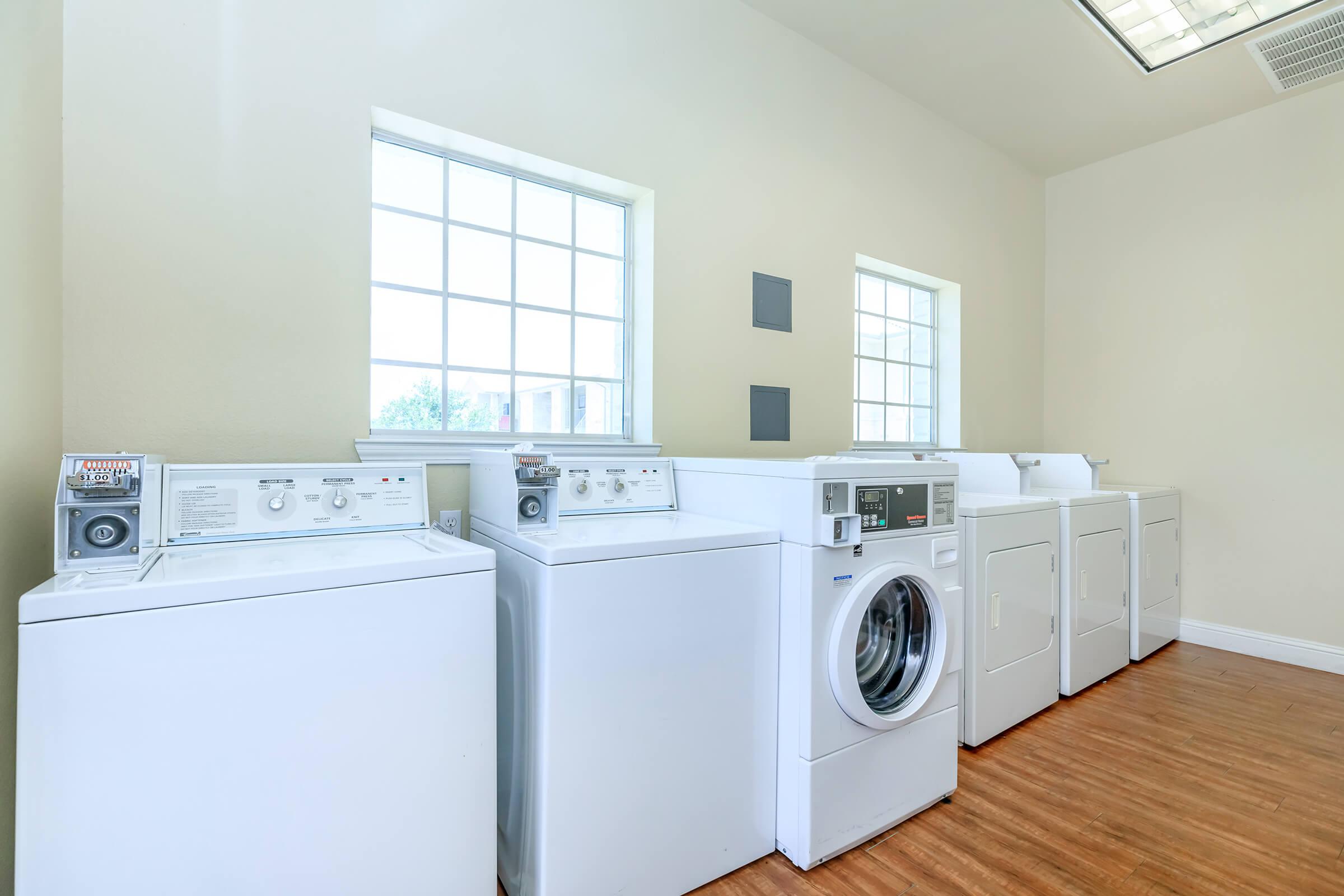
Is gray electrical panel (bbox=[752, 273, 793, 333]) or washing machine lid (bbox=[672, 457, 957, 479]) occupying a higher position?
gray electrical panel (bbox=[752, 273, 793, 333])

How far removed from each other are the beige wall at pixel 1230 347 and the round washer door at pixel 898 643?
299cm

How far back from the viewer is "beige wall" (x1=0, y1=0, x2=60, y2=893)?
1.19 m

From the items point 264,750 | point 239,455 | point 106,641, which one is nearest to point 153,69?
point 239,455

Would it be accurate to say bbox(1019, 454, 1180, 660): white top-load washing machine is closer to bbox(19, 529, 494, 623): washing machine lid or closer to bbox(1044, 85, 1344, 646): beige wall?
bbox(1044, 85, 1344, 646): beige wall

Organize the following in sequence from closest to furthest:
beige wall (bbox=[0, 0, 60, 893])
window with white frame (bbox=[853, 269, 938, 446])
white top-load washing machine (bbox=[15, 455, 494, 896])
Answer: white top-load washing machine (bbox=[15, 455, 494, 896]), beige wall (bbox=[0, 0, 60, 893]), window with white frame (bbox=[853, 269, 938, 446])

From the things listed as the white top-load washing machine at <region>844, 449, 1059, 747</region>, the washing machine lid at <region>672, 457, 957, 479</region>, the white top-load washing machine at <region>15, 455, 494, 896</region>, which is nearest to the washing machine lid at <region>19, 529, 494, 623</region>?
the white top-load washing machine at <region>15, 455, 494, 896</region>

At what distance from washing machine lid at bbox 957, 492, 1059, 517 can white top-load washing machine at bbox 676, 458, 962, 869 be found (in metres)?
0.33

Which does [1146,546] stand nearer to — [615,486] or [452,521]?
[615,486]

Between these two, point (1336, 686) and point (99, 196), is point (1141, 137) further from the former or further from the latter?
point (99, 196)

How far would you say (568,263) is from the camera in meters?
2.48

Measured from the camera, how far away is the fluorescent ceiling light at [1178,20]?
2.64 metres

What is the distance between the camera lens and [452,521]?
2004 millimetres

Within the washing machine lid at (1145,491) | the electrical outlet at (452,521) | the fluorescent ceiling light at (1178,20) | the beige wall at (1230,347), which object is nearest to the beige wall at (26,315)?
the electrical outlet at (452,521)

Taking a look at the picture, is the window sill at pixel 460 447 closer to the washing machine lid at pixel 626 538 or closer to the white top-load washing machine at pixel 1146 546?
the washing machine lid at pixel 626 538
